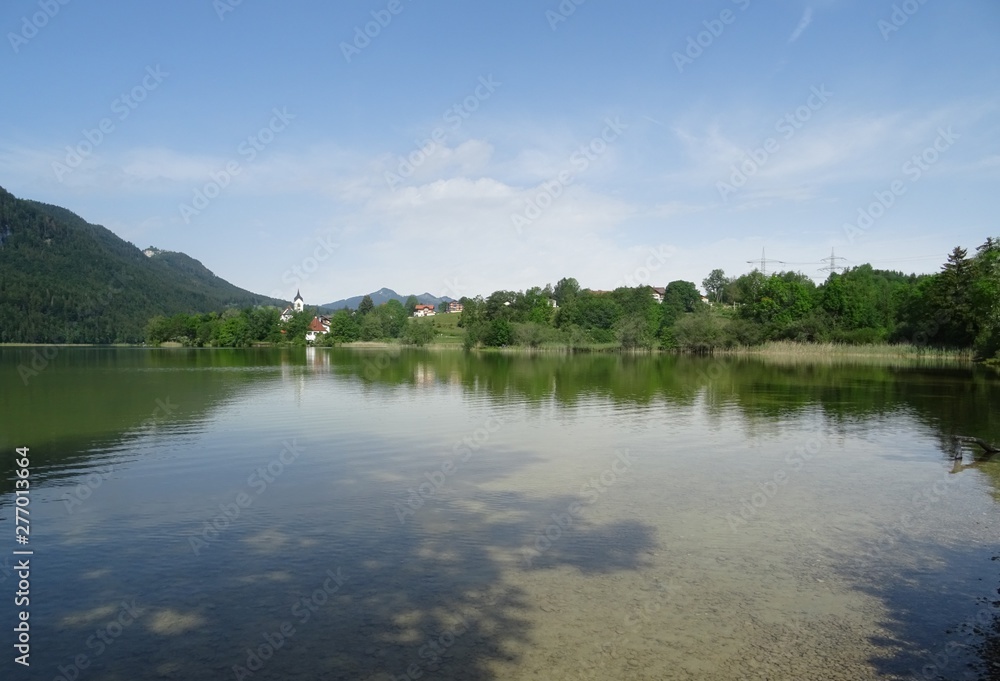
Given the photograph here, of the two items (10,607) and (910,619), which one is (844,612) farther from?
(10,607)

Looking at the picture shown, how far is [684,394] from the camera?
3619 centimetres

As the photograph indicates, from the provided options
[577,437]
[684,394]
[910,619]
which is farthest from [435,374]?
[910,619]

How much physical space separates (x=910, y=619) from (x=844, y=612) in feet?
2.47

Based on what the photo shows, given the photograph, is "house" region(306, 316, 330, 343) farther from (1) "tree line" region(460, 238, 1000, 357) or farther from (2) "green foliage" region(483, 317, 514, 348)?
(2) "green foliage" region(483, 317, 514, 348)
